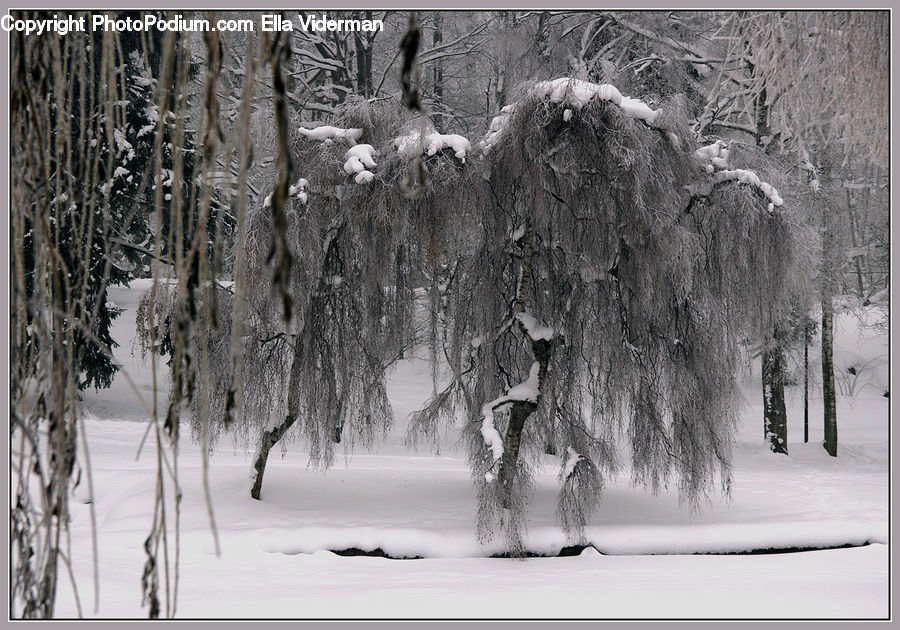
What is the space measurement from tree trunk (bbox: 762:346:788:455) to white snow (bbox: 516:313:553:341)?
575 cm

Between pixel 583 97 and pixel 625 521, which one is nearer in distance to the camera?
pixel 583 97

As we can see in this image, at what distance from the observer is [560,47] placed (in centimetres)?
984

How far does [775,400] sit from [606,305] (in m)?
6.14

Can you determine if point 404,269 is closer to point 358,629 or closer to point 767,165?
point 767,165

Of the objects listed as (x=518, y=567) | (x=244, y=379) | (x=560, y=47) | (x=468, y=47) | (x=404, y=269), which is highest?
(x=468, y=47)

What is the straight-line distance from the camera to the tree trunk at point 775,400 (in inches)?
441

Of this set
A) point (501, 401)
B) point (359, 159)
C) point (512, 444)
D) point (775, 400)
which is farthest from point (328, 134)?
point (775, 400)

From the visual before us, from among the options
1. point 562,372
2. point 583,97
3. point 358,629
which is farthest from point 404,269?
point 358,629

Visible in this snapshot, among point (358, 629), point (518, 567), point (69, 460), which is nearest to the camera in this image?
point (69, 460)

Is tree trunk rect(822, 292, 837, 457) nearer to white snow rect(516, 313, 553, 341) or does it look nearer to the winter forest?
the winter forest

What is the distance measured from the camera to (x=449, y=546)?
20.3 ft

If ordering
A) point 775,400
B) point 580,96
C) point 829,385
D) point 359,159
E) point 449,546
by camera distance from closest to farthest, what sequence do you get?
point 580,96
point 449,546
point 359,159
point 775,400
point 829,385

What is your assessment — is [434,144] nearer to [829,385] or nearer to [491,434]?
[491,434]

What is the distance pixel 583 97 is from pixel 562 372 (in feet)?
7.47
